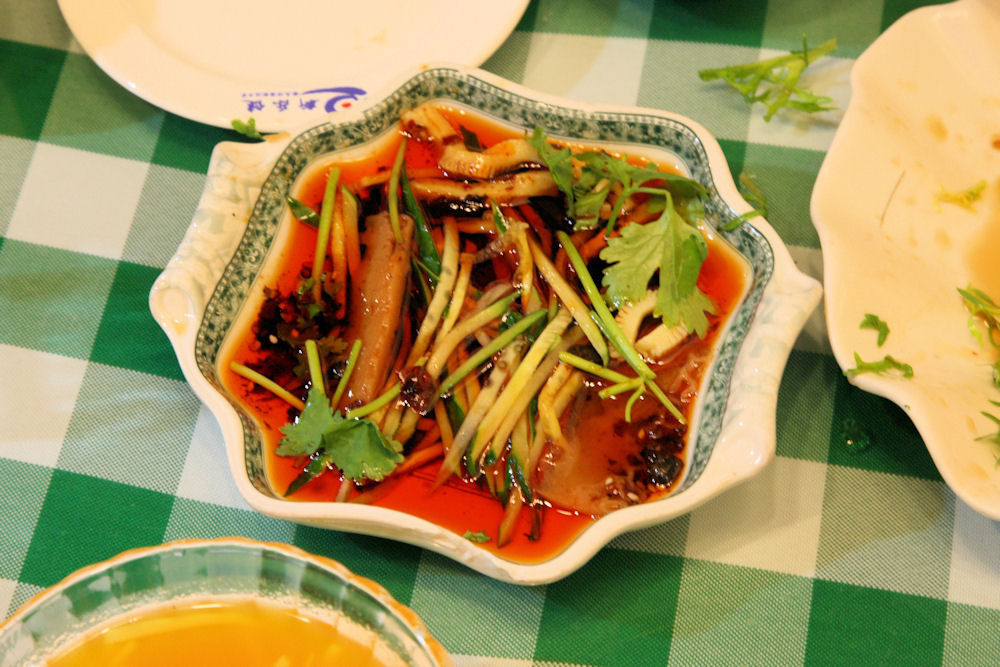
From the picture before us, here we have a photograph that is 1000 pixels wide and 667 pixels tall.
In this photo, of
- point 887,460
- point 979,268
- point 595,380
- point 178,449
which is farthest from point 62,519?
point 979,268

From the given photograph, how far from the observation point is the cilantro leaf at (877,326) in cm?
140

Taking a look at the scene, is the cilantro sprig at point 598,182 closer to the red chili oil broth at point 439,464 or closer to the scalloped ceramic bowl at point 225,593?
the red chili oil broth at point 439,464

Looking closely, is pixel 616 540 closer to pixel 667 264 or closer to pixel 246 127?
pixel 667 264

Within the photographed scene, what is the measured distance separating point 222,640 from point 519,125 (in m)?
1.10

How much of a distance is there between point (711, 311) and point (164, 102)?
1.20m

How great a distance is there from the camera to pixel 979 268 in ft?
5.29

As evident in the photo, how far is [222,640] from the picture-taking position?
1.09 metres

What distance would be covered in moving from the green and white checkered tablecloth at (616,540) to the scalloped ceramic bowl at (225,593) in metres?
0.33

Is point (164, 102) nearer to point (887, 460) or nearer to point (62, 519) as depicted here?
point (62, 519)

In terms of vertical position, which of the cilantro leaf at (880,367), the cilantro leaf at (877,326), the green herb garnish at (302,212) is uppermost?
the cilantro leaf at (877,326)

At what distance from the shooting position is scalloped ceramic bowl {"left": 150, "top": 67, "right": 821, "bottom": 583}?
1.25m

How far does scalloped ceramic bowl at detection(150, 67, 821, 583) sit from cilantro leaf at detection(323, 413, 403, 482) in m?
0.10

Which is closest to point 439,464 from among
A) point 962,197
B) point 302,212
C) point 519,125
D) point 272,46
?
point 302,212

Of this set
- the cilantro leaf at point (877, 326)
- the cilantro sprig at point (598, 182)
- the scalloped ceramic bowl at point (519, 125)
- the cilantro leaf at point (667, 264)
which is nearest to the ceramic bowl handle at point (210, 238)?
the scalloped ceramic bowl at point (519, 125)
